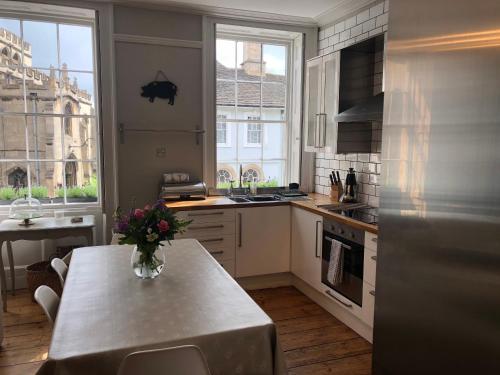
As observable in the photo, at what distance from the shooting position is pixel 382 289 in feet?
5.29

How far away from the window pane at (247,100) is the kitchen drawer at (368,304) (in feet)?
7.99

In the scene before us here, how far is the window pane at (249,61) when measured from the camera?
450 cm

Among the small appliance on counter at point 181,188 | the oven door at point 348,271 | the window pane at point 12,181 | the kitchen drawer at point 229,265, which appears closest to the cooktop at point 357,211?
the oven door at point 348,271

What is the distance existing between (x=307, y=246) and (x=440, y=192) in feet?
8.15

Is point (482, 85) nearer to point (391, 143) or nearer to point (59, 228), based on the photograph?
point (391, 143)

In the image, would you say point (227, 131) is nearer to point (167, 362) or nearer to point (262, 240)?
point (262, 240)

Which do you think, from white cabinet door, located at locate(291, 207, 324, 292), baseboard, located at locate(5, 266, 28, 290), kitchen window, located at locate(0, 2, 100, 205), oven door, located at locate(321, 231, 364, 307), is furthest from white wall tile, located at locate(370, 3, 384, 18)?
baseboard, located at locate(5, 266, 28, 290)

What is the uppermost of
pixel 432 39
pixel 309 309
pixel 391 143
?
pixel 432 39

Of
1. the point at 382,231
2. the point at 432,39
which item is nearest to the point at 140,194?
the point at 382,231

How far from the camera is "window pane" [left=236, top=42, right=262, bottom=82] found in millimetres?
4504

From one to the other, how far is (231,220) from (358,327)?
1.43 metres

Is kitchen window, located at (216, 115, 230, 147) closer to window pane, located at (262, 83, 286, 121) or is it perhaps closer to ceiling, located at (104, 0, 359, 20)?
window pane, located at (262, 83, 286, 121)

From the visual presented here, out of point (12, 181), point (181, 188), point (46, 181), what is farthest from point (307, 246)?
point (12, 181)

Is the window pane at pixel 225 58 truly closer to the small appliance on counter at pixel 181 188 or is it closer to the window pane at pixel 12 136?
the small appliance on counter at pixel 181 188
